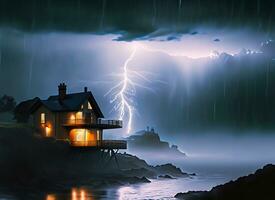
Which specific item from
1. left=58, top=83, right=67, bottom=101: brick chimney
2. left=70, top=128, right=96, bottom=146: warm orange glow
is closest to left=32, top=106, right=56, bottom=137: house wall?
left=70, top=128, right=96, bottom=146: warm orange glow

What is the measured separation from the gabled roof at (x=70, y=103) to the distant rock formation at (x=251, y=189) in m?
34.3

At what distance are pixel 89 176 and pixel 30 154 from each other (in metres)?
8.89

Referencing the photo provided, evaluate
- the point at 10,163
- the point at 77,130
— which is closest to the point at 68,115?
the point at 77,130

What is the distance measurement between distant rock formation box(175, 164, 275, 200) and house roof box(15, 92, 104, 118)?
3449cm

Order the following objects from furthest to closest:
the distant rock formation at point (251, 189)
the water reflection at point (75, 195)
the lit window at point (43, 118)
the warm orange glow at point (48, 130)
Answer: the lit window at point (43, 118)
the warm orange glow at point (48, 130)
the water reflection at point (75, 195)
the distant rock formation at point (251, 189)

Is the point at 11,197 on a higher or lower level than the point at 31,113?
lower

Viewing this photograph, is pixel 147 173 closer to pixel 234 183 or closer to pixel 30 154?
pixel 30 154

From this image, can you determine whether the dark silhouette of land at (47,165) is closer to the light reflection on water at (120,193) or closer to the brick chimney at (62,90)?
the light reflection on water at (120,193)

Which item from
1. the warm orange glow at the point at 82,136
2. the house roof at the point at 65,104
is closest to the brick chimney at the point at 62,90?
the house roof at the point at 65,104

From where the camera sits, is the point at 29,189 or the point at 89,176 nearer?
the point at 29,189

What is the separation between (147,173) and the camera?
269 feet

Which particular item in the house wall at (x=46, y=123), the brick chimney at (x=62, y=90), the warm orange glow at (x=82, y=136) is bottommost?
the warm orange glow at (x=82, y=136)

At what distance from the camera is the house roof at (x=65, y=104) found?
7194cm

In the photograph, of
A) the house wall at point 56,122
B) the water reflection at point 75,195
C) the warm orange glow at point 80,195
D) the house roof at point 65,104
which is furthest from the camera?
the house roof at point 65,104
